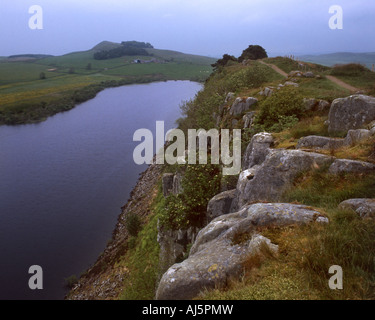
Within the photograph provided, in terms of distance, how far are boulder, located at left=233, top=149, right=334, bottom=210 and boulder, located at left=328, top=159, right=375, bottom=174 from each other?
17.8 inches

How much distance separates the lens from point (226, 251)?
23.7 feet

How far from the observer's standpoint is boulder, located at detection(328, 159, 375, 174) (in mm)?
9137

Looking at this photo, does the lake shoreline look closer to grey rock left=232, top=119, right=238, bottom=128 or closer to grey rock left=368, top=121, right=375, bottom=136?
grey rock left=232, top=119, right=238, bottom=128

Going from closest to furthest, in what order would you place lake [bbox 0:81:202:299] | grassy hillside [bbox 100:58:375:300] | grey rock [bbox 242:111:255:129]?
grassy hillside [bbox 100:58:375:300], grey rock [bbox 242:111:255:129], lake [bbox 0:81:202:299]

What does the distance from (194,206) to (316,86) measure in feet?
62.8

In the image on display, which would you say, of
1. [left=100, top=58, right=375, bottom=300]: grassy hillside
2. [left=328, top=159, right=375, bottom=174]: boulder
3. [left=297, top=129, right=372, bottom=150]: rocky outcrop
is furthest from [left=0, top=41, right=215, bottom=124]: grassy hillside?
[left=328, top=159, right=375, bottom=174]: boulder

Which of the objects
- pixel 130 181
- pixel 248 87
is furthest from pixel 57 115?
pixel 248 87

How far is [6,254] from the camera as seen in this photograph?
1240 inches

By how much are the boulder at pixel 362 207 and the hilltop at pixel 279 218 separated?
3 centimetres

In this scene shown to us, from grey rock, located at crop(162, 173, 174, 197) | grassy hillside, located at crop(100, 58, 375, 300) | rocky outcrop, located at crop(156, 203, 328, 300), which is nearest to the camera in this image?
grassy hillside, located at crop(100, 58, 375, 300)

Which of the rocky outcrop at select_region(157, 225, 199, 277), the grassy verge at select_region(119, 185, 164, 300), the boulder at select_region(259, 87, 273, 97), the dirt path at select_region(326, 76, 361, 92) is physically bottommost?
the grassy verge at select_region(119, 185, 164, 300)

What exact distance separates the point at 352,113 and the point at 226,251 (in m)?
11.2

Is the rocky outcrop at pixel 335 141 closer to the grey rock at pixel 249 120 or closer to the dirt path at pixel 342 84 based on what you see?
the grey rock at pixel 249 120
